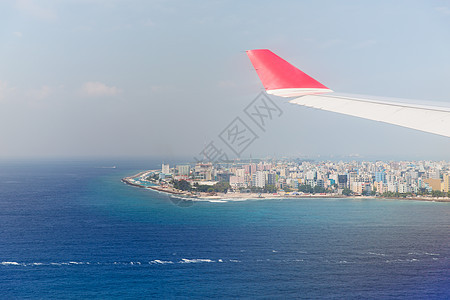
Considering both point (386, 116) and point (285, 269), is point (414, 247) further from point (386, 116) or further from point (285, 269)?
point (386, 116)

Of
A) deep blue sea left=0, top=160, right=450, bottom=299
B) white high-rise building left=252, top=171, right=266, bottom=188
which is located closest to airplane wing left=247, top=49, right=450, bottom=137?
deep blue sea left=0, top=160, right=450, bottom=299

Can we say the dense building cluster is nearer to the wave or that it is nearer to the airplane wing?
the wave

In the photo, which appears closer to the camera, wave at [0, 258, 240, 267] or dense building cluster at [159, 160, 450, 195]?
wave at [0, 258, 240, 267]

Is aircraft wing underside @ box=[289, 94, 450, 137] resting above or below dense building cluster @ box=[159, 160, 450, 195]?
above

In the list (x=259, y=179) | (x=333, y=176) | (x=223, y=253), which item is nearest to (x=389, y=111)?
(x=223, y=253)

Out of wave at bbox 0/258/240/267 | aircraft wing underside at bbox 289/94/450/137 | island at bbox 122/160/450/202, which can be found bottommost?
wave at bbox 0/258/240/267

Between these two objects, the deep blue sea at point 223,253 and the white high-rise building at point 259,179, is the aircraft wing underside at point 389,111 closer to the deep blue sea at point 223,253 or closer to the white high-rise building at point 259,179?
the deep blue sea at point 223,253

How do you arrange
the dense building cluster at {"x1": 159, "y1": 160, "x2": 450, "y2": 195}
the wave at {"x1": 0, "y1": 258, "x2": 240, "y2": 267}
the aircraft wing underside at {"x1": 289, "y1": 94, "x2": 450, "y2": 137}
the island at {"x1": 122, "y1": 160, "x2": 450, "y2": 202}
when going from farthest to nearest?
the dense building cluster at {"x1": 159, "y1": 160, "x2": 450, "y2": 195} < the island at {"x1": 122, "y1": 160, "x2": 450, "y2": 202} < the wave at {"x1": 0, "y1": 258, "x2": 240, "y2": 267} < the aircraft wing underside at {"x1": 289, "y1": 94, "x2": 450, "y2": 137}

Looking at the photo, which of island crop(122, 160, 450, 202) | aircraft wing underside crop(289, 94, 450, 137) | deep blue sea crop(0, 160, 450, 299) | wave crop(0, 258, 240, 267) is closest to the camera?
aircraft wing underside crop(289, 94, 450, 137)

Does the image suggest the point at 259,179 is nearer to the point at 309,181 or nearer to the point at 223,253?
the point at 309,181
